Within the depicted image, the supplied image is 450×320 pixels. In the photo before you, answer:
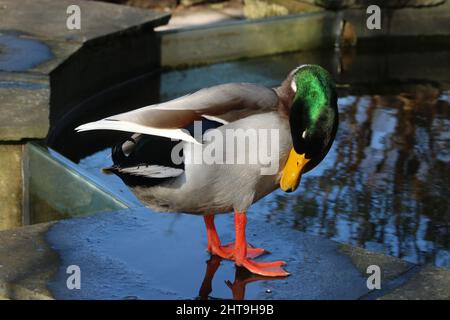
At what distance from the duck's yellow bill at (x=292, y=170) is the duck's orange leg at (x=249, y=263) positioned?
0.74 feet

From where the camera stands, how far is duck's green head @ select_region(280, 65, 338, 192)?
2732 mm

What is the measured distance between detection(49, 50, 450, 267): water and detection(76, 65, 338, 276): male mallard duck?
123 cm

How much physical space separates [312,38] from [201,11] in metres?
1.04

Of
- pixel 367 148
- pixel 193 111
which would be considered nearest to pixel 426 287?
pixel 193 111

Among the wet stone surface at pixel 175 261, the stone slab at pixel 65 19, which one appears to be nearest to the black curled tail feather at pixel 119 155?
the wet stone surface at pixel 175 261

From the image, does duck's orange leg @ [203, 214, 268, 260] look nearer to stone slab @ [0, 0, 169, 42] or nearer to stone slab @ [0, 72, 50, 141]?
stone slab @ [0, 72, 50, 141]

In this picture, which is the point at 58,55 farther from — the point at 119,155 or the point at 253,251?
the point at 119,155

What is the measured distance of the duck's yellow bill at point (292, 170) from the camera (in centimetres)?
275

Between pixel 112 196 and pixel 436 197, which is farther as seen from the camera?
pixel 436 197

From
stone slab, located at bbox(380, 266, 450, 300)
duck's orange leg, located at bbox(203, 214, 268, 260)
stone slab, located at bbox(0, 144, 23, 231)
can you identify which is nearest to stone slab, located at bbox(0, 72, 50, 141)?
stone slab, located at bbox(0, 144, 23, 231)
